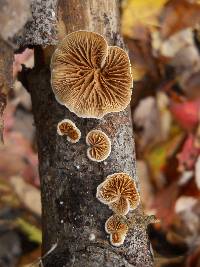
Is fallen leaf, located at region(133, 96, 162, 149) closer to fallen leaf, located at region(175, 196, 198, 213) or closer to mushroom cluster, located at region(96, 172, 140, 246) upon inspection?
fallen leaf, located at region(175, 196, 198, 213)

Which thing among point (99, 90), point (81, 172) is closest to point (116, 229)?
point (81, 172)

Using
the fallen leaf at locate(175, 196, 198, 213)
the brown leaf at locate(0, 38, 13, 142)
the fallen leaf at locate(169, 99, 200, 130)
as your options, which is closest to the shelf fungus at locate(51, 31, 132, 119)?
the brown leaf at locate(0, 38, 13, 142)

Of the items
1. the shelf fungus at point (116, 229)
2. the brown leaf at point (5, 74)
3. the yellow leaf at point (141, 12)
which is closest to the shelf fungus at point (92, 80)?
the brown leaf at point (5, 74)

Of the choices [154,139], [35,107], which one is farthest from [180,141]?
[35,107]

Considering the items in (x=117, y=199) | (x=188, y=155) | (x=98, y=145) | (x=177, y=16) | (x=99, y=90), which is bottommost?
(x=188, y=155)

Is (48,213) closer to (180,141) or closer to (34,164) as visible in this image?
(34,164)

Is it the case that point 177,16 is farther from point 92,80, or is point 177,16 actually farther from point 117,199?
point 117,199
